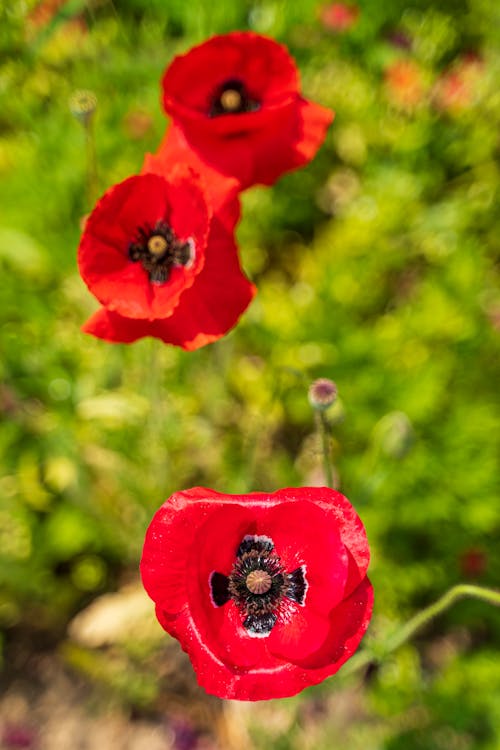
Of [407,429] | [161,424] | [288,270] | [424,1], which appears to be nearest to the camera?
[407,429]

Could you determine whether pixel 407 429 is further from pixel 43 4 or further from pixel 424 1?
pixel 424 1

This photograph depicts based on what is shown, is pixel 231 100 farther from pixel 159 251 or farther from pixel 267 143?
pixel 159 251

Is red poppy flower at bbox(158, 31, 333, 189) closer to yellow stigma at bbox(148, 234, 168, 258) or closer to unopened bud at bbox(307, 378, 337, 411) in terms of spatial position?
yellow stigma at bbox(148, 234, 168, 258)

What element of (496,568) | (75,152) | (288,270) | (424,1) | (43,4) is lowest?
(496,568)

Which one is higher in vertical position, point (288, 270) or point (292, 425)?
point (288, 270)

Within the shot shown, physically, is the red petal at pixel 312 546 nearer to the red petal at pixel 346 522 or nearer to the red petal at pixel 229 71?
the red petal at pixel 346 522

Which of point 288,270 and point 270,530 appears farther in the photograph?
point 288,270

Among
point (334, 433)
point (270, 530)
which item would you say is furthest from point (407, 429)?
point (334, 433)

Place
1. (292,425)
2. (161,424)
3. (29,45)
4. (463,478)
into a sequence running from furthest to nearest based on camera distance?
(292,425) < (463,478) < (161,424) < (29,45)

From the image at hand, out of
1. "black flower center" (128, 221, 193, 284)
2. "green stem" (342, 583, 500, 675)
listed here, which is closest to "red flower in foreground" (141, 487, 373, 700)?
"green stem" (342, 583, 500, 675)
